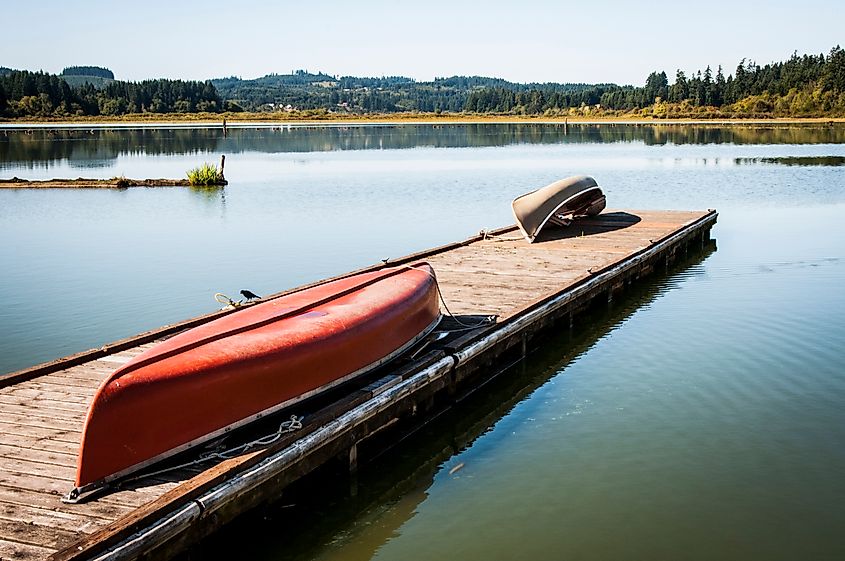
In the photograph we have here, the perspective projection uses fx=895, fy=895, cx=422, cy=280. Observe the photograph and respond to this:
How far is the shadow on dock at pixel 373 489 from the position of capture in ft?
21.9

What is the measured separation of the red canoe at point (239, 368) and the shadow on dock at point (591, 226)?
8.50 m

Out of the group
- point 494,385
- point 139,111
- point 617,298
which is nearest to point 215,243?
point 617,298

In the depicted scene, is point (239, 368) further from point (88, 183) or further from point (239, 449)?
point (88, 183)

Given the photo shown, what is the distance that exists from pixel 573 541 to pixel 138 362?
3.44 meters

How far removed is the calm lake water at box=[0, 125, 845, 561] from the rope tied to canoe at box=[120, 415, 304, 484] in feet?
1.93

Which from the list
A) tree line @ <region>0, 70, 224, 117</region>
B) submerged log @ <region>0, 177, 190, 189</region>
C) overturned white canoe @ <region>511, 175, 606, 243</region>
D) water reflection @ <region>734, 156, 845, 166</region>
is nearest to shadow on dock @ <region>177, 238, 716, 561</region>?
overturned white canoe @ <region>511, 175, 606, 243</region>

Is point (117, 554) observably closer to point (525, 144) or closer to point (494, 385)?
point (494, 385)

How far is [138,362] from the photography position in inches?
246

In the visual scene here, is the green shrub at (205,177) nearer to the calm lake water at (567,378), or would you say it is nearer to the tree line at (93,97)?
the calm lake water at (567,378)

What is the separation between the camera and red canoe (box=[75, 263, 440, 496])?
19.3 feet

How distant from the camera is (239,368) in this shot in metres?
6.71

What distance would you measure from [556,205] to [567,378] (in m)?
7.37

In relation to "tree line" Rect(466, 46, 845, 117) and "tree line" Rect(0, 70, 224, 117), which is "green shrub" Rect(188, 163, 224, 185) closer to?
"tree line" Rect(466, 46, 845, 117)

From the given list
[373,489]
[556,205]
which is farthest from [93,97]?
[373,489]
